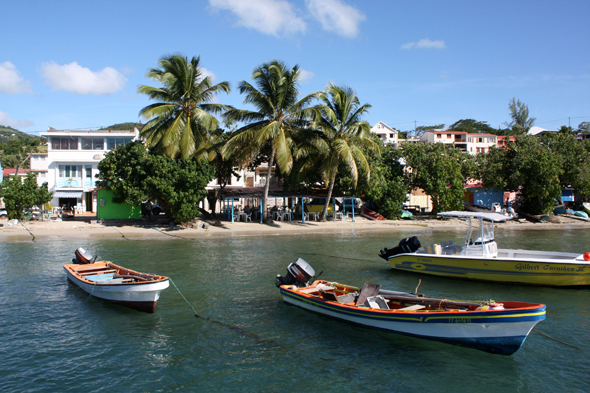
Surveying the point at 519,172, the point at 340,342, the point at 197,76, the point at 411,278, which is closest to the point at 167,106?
the point at 197,76

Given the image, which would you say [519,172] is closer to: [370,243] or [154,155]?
[370,243]


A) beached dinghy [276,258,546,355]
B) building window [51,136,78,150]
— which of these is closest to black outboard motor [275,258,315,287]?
beached dinghy [276,258,546,355]

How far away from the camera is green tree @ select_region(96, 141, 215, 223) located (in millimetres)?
27594

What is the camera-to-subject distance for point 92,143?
3906 centimetres

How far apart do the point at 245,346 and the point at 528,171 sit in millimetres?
36187

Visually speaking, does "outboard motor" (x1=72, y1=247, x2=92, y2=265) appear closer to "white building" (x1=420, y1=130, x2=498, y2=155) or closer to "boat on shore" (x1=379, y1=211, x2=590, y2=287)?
"boat on shore" (x1=379, y1=211, x2=590, y2=287)

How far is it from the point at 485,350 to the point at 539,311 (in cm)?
148

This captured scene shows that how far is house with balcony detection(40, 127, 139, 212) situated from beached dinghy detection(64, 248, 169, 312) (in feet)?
87.6

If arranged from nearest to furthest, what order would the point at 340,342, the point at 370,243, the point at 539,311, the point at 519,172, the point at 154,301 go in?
the point at 539,311 → the point at 340,342 → the point at 154,301 → the point at 370,243 → the point at 519,172

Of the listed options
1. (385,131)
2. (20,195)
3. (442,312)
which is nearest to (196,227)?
(20,195)

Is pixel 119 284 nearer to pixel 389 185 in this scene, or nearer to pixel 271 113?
pixel 271 113

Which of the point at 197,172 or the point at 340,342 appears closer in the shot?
the point at 340,342

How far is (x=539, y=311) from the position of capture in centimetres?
770

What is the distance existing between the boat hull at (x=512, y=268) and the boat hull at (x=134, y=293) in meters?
9.28
